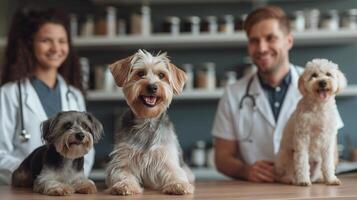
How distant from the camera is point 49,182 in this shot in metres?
1.30

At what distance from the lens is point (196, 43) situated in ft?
10.3

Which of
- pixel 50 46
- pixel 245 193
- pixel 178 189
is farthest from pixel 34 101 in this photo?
pixel 245 193

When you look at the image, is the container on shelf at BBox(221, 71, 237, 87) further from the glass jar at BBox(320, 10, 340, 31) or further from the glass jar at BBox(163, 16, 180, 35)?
the glass jar at BBox(320, 10, 340, 31)

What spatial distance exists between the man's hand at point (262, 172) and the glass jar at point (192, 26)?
1602 millimetres

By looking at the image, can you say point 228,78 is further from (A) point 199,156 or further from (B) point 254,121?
(B) point 254,121

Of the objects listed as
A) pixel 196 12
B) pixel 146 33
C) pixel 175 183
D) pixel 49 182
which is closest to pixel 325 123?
pixel 175 183

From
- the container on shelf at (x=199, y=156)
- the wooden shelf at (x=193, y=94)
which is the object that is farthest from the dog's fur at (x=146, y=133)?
the container on shelf at (x=199, y=156)

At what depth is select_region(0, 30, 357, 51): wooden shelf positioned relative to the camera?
3041 mm

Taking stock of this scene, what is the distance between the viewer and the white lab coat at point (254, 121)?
1.98 m

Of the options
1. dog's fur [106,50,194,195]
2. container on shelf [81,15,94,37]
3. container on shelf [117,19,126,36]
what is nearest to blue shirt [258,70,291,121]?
dog's fur [106,50,194,195]

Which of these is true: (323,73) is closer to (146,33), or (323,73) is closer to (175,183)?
(175,183)

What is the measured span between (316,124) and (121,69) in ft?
2.00

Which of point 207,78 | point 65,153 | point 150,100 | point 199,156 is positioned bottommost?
point 199,156

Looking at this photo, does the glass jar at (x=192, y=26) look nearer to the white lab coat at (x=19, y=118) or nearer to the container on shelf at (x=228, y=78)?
the container on shelf at (x=228, y=78)
